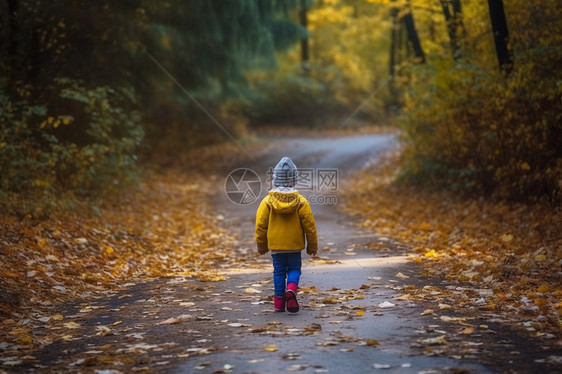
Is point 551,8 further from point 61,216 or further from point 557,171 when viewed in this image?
point 61,216

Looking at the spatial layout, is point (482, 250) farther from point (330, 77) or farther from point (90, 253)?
point (330, 77)

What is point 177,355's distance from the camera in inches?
227

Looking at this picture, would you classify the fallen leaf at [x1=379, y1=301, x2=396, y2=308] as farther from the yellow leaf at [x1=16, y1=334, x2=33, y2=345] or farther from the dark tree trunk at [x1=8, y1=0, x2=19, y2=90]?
the dark tree trunk at [x1=8, y1=0, x2=19, y2=90]

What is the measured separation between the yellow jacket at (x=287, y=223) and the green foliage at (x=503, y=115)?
5.78 meters

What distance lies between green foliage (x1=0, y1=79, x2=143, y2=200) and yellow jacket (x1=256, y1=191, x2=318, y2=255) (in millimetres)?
5805

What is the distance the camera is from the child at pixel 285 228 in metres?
7.46

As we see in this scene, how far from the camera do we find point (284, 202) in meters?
7.49

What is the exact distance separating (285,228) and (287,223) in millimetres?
67

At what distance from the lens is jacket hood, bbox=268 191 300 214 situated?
7465 millimetres

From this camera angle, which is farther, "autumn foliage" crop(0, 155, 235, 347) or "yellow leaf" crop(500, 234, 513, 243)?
"yellow leaf" crop(500, 234, 513, 243)

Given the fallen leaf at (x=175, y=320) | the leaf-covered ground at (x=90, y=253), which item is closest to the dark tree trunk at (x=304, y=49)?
the leaf-covered ground at (x=90, y=253)

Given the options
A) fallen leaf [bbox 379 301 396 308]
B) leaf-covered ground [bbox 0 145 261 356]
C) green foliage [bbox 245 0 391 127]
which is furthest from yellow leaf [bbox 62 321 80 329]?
green foliage [bbox 245 0 391 127]

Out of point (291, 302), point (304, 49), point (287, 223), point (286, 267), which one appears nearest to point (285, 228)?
point (287, 223)

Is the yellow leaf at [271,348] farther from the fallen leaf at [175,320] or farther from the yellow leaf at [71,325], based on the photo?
the yellow leaf at [71,325]
